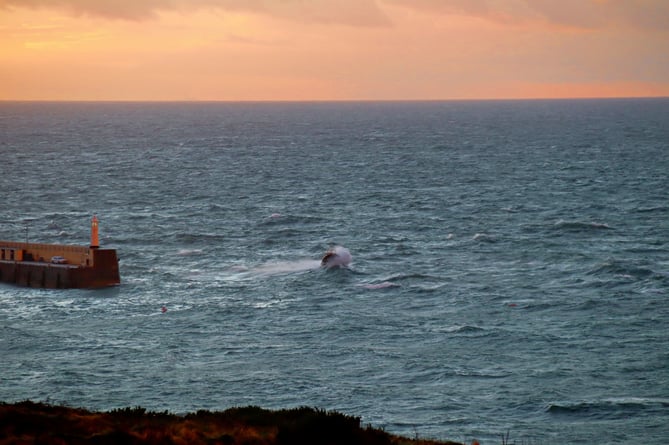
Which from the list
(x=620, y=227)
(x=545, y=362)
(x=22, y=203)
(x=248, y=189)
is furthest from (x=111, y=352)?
(x=248, y=189)

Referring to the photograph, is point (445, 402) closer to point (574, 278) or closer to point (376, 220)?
point (574, 278)

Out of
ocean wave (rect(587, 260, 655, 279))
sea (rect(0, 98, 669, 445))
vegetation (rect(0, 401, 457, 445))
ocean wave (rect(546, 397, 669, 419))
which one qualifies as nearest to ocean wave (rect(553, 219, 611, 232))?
sea (rect(0, 98, 669, 445))

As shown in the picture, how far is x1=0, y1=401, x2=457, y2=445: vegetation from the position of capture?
26406 millimetres

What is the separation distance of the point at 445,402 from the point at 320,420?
22.4 metres

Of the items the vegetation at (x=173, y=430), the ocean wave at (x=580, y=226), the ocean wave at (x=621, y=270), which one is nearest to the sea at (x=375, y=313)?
the ocean wave at (x=621, y=270)

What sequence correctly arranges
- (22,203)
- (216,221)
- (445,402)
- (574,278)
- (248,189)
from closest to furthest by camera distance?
(445,402) → (574,278) → (216,221) → (22,203) → (248,189)

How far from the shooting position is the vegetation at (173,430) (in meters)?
26.4

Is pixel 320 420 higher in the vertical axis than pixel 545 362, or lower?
higher

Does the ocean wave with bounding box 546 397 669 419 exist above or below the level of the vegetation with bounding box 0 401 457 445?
below

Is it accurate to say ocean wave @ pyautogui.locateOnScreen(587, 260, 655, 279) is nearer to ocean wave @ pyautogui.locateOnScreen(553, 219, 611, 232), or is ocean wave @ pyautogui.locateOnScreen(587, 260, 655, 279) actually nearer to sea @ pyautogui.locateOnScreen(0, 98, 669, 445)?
sea @ pyautogui.locateOnScreen(0, 98, 669, 445)

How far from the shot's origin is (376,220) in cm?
11638

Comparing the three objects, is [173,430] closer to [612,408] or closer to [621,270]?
[612,408]

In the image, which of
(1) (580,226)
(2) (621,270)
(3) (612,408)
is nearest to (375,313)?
(3) (612,408)

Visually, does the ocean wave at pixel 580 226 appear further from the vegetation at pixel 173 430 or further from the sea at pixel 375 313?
the vegetation at pixel 173 430
